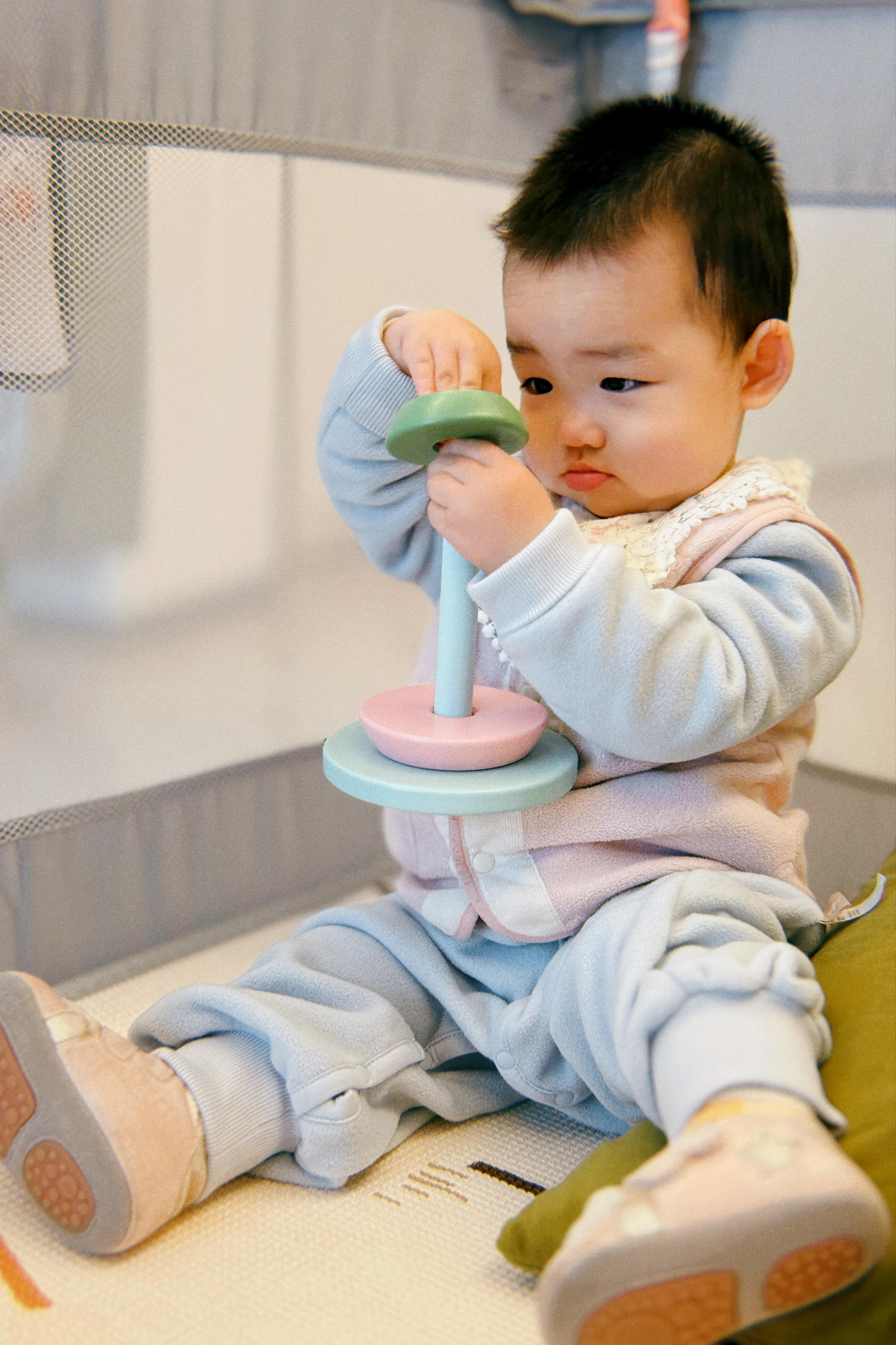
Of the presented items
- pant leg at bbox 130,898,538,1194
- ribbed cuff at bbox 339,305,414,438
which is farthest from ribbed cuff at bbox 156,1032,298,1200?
ribbed cuff at bbox 339,305,414,438

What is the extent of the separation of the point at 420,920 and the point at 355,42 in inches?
28.3

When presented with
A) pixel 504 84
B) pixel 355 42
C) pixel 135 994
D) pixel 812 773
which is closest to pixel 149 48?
pixel 355 42

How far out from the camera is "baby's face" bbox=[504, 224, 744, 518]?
2.44 ft

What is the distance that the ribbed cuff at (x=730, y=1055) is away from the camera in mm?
574

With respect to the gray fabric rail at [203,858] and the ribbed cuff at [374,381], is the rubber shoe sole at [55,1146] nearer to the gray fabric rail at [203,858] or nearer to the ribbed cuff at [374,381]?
the gray fabric rail at [203,858]

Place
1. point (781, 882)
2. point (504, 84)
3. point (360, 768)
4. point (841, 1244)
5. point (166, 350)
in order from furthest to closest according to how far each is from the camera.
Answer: point (504, 84), point (166, 350), point (781, 882), point (360, 768), point (841, 1244)

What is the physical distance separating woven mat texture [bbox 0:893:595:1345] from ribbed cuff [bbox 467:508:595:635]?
0.35m

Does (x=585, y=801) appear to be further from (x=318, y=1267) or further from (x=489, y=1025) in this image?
(x=318, y=1267)

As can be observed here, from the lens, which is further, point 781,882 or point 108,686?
point 108,686

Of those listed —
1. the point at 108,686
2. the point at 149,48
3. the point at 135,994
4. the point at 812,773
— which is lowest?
the point at 135,994

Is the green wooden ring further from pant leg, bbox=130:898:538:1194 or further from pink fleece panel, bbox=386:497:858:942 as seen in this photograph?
pant leg, bbox=130:898:538:1194

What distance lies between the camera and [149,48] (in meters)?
0.86

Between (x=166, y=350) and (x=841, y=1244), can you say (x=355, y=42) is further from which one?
(x=841, y=1244)

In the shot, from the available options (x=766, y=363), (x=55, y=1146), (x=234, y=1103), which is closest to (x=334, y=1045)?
(x=234, y=1103)
